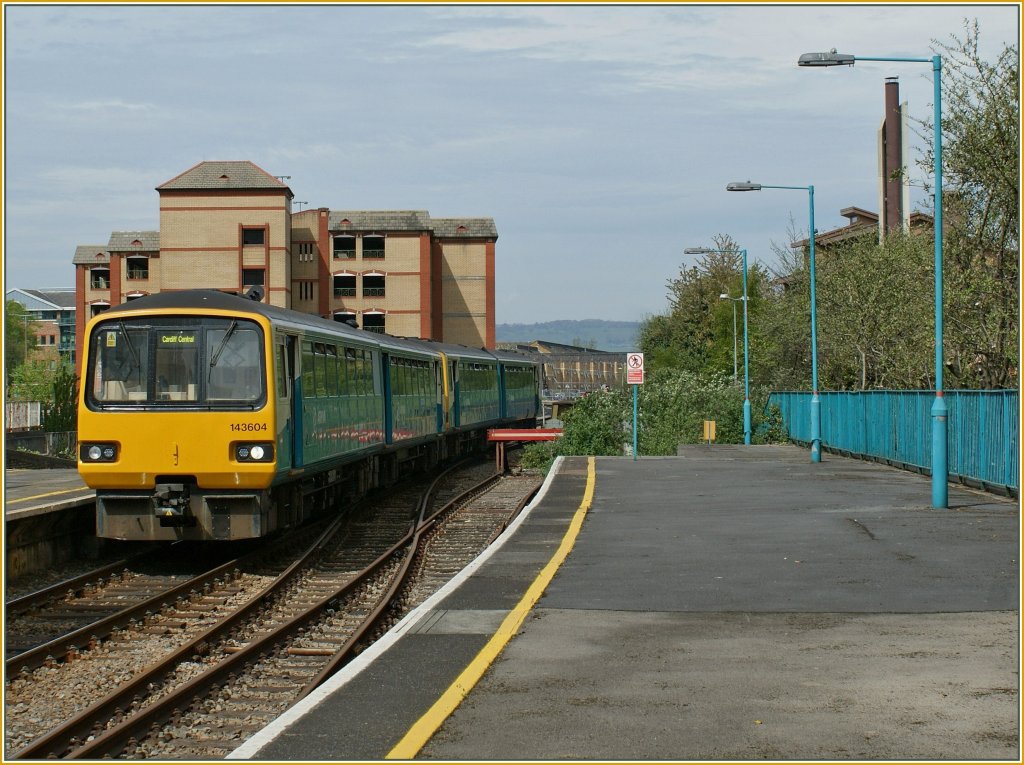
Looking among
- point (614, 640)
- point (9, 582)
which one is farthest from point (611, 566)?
point (9, 582)

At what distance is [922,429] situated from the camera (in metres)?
24.2

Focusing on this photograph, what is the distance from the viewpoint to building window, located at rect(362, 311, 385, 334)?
75250mm

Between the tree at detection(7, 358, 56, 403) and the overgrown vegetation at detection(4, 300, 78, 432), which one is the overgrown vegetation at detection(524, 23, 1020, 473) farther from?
the tree at detection(7, 358, 56, 403)

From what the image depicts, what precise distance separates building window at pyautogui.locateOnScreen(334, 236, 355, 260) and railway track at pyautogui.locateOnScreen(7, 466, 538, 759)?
57647mm

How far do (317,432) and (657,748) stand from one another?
38.1 feet

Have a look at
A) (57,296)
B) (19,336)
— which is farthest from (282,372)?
(57,296)

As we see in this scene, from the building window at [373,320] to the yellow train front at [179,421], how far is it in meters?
60.3

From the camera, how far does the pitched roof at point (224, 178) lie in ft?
227

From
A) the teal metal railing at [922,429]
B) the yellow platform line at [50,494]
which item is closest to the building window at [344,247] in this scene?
the teal metal railing at [922,429]

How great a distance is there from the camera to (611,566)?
1245 cm

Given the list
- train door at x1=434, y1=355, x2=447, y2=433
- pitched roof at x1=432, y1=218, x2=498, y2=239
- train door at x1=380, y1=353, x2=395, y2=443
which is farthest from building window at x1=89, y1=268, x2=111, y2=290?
train door at x1=380, y1=353, x2=395, y2=443

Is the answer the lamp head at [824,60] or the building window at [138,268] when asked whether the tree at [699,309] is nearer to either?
Answer: the building window at [138,268]

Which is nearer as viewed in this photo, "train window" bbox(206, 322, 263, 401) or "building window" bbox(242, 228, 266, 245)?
"train window" bbox(206, 322, 263, 401)

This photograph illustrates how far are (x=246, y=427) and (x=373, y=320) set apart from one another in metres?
61.5
